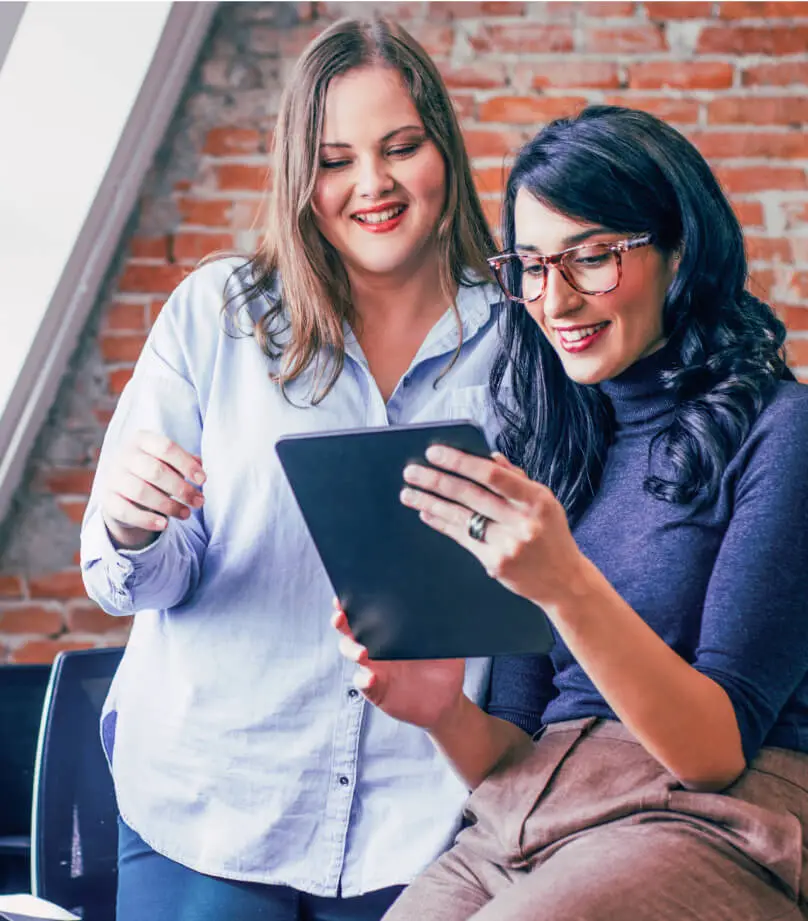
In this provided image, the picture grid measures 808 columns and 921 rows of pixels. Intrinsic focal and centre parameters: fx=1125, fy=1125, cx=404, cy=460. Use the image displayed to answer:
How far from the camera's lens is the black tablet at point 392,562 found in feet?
3.24

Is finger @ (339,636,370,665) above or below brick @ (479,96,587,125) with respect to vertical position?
below

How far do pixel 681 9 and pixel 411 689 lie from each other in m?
1.72

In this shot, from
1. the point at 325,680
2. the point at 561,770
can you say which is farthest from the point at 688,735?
the point at 325,680

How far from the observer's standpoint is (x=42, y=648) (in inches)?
95.2

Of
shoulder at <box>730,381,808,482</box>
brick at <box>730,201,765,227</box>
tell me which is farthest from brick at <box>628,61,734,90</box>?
shoulder at <box>730,381,808,482</box>

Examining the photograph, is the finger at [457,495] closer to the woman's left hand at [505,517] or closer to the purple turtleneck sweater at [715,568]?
the woman's left hand at [505,517]

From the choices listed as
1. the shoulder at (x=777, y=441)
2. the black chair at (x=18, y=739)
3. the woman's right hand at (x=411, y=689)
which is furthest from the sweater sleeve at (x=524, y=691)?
the black chair at (x=18, y=739)

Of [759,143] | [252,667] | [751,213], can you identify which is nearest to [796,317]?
[751,213]

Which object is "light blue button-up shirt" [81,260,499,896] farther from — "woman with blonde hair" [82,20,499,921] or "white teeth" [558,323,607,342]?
"white teeth" [558,323,607,342]

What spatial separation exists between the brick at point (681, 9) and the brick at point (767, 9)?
48 millimetres

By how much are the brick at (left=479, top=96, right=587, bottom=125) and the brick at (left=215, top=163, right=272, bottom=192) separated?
0.48 m

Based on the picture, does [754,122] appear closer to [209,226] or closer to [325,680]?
[209,226]

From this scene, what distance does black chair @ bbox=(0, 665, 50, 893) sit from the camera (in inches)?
71.5

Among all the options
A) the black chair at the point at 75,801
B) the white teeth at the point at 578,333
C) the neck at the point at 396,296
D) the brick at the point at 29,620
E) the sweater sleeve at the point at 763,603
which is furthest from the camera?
the brick at the point at 29,620
